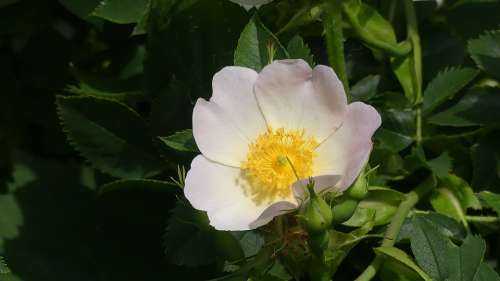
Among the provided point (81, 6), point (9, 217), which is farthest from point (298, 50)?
point (9, 217)

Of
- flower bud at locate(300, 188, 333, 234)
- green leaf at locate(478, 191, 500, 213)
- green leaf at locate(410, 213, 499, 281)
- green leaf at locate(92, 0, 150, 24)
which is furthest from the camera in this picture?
green leaf at locate(92, 0, 150, 24)

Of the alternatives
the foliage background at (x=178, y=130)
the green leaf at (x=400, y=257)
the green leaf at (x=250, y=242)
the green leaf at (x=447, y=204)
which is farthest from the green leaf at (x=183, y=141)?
the green leaf at (x=447, y=204)

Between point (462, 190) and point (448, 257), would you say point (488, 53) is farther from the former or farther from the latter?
point (448, 257)

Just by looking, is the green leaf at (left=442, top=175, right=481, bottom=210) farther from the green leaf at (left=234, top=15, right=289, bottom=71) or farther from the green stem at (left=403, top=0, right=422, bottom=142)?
the green leaf at (left=234, top=15, right=289, bottom=71)

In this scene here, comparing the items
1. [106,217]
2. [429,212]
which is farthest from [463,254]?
[106,217]

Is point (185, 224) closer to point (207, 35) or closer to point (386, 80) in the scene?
point (207, 35)

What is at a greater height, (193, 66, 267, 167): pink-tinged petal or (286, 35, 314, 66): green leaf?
(286, 35, 314, 66): green leaf

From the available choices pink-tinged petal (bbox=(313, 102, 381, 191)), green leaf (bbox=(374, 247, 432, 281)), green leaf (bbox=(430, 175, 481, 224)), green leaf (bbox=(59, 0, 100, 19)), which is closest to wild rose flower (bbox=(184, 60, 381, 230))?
pink-tinged petal (bbox=(313, 102, 381, 191))

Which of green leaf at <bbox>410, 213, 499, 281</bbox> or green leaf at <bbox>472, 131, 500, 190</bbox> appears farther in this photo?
green leaf at <bbox>472, 131, 500, 190</bbox>
